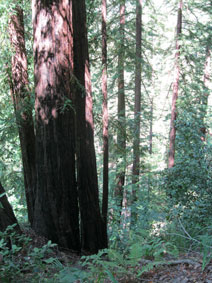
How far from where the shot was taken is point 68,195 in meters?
4.82

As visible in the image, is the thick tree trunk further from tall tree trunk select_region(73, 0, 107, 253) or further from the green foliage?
tall tree trunk select_region(73, 0, 107, 253)

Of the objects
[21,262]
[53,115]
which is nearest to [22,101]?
[53,115]

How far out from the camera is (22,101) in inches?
259

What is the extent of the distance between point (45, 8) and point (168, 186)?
4.74 m

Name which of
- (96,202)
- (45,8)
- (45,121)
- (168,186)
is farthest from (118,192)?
(45,8)

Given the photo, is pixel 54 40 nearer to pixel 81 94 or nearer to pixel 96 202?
pixel 81 94

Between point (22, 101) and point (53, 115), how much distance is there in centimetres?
240

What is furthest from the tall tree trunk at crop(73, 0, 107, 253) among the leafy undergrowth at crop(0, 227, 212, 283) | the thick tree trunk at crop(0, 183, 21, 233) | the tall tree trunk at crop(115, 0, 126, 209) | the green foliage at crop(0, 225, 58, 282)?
the tall tree trunk at crop(115, 0, 126, 209)

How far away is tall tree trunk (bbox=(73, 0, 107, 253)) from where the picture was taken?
5539mm

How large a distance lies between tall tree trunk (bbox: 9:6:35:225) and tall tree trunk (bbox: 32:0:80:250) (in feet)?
6.01

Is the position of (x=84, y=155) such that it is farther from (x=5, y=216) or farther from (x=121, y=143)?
(x=121, y=143)

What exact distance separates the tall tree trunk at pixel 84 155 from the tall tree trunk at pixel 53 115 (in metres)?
0.77

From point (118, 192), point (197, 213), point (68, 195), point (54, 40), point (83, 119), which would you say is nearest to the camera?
point (54, 40)

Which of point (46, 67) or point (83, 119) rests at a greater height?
point (46, 67)
